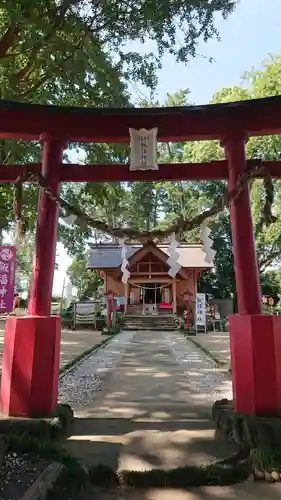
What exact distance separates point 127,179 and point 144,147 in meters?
0.45

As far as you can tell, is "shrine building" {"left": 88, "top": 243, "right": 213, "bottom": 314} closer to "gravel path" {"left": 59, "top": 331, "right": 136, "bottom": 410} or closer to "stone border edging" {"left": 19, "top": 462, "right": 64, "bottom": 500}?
"gravel path" {"left": 59, "top": 331, "right": 136, "bottom": 410}

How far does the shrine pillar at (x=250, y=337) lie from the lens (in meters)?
3.60

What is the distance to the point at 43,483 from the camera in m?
2.49

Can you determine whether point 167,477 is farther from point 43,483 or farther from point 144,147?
point 144,147

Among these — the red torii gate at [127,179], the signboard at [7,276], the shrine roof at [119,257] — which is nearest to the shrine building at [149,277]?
the shrine roof at [119,257]

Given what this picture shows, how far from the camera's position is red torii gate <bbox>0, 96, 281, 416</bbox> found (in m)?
3.66

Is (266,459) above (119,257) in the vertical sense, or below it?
below

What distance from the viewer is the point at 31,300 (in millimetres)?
4000

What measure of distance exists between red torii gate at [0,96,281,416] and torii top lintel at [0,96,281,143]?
11 millimetres

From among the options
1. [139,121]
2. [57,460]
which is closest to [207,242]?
[139,121]

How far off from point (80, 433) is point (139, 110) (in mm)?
3582

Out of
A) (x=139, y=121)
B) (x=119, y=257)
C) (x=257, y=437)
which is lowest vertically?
(x=257, y=437)

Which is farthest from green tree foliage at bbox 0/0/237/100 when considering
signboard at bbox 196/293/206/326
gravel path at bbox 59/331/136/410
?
signboard at bbox 196/293/206/326

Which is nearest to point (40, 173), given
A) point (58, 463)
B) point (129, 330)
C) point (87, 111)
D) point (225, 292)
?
point (87, 111)
